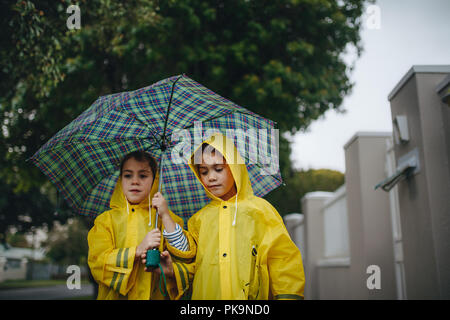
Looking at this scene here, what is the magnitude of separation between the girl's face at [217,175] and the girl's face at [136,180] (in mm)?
456

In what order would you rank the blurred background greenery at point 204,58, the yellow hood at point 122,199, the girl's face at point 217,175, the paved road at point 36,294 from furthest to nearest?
the paved road at point 36,294
the blurred background greenery at point 204,58
the yellow hood at point 122,199
the girl's face at point 217,175

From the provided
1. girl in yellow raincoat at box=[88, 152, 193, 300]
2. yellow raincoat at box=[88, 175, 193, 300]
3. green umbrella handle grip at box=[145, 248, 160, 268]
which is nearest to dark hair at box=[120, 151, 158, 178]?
girl in yellow raincoat at box=[88, 152, 193, 300]

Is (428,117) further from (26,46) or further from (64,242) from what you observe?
(64,242)

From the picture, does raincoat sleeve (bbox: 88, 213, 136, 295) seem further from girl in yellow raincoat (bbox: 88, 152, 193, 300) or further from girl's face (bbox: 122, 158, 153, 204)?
girl's face (bbox: 122, 158, 153, 204)

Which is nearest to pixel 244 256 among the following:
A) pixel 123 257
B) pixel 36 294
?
pixel 123 257

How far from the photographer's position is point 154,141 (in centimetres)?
321

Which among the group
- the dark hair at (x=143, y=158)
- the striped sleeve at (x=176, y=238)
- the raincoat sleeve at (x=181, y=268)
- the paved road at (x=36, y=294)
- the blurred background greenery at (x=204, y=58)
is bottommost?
the paved road at (x=36, y=294)

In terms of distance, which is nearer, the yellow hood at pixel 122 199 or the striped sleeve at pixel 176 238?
the striped sleeve at pixel 176 238

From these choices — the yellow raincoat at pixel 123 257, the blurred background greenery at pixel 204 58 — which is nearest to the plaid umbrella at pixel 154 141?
the yellow raincoat at pixel 123 257

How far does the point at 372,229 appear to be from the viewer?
17.4ft

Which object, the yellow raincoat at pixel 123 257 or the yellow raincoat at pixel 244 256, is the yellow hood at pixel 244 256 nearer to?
the yellow raincoat at pixel 244 256

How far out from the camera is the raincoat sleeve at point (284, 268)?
8.09ft

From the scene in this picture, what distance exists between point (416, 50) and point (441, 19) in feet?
1.52

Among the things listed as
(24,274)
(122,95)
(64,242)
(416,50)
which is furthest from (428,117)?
(24,274)
